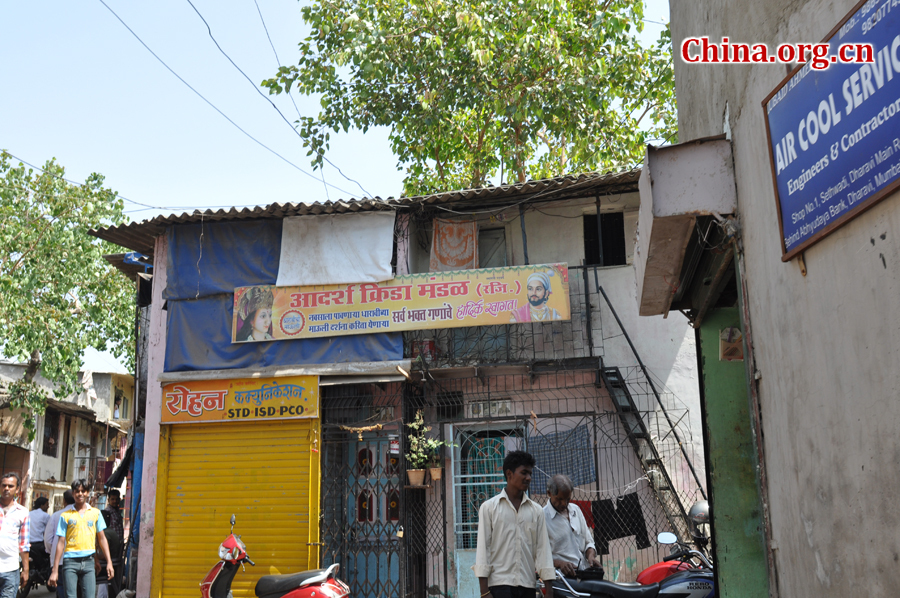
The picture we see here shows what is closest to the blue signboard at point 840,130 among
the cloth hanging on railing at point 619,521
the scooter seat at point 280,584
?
the scooter seat at point 280,584

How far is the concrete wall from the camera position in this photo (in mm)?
2568

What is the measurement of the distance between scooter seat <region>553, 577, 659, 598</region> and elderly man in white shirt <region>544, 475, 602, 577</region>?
0.53 metres

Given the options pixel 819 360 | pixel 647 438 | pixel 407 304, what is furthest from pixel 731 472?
pixel 407 304

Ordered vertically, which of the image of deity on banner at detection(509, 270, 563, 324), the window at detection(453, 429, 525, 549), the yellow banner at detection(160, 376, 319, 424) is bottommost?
the window at detection(453, 429, 525, 549)

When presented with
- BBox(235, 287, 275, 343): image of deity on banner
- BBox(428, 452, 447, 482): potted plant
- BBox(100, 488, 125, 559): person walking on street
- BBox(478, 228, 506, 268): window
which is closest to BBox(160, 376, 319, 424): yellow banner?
BBox(235, 287, 275, 343): image of deity on banner

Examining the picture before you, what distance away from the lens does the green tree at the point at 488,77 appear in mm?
15281

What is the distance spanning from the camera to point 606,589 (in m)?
5.39

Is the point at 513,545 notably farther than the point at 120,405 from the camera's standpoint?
No

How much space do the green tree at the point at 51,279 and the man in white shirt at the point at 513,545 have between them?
14.0m

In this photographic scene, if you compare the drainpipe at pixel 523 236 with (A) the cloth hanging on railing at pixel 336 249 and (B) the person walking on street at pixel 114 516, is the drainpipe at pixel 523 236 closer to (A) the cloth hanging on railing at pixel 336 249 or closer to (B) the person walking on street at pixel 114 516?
(A) the cloth hanging on railing at pixel 336 249

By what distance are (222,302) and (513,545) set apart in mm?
7772

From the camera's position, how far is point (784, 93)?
11.2ft

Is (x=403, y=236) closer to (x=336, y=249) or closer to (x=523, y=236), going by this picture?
(x=336, y=249)

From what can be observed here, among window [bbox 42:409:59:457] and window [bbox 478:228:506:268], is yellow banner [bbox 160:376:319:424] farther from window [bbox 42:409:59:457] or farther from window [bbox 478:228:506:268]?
window [bbox 42:409:59:457]
